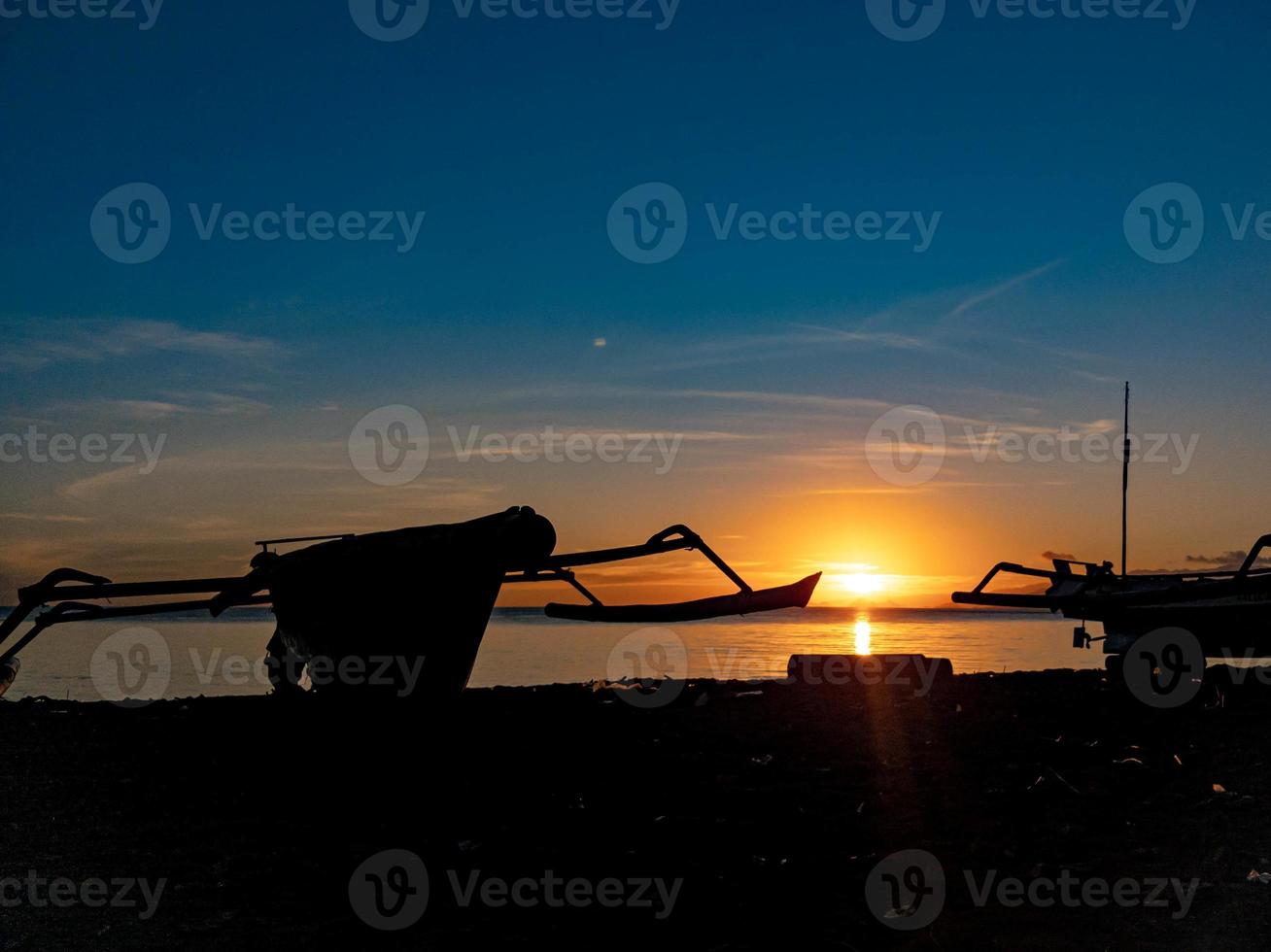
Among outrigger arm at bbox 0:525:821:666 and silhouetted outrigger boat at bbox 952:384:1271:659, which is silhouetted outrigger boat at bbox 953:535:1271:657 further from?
outrigger arm at bbox 0:525:821:666

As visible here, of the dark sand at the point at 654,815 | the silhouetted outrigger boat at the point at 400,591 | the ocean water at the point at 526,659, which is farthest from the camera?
the ocean water at the point at 526,659

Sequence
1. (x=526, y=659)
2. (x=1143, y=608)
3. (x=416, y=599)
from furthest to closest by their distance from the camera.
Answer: (x=526, y=659) → (x=1143, y=608) → (x=416, y=599)

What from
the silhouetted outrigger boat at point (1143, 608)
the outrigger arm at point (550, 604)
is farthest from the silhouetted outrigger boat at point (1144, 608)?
the outrigger arm at point (550, 604)

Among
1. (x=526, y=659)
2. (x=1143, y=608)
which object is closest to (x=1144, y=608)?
(x=1143, y=608)

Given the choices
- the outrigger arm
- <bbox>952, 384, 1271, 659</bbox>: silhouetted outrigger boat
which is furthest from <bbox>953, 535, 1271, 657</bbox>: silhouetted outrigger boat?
→ the outrigger arm

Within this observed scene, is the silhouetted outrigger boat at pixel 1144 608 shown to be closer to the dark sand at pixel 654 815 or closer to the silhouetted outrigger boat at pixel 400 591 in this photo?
the dark sand at pixel 654 815

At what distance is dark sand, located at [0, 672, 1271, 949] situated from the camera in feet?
25.8

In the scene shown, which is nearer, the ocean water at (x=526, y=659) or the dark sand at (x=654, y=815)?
the dark sand at (x=654, y=815)

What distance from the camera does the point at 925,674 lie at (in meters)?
Answer: 21.8

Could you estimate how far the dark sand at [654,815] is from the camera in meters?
7.86

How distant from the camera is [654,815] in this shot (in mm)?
10523

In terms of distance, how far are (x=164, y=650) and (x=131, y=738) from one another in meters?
49.2

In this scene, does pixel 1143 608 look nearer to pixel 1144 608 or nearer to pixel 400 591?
pixel 1144 608

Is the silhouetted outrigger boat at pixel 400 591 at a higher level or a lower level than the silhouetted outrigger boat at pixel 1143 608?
lower
